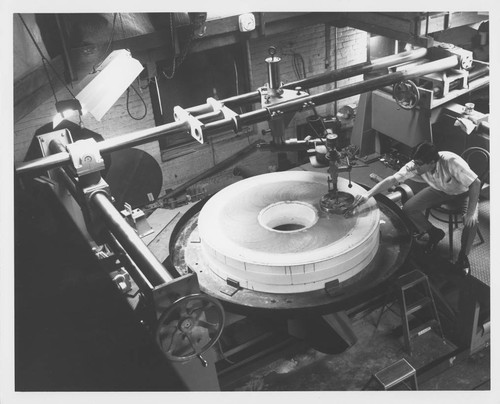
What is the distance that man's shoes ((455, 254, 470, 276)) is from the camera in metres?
5.04

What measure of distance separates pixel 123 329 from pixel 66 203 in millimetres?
1116

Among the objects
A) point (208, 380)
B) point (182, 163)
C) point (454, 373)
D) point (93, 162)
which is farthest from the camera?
point (182, 163)

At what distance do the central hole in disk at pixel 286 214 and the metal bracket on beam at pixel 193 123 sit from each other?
1.67 metres

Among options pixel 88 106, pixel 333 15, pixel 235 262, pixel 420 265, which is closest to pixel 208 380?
pixel 235 262

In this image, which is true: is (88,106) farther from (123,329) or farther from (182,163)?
(182,163)

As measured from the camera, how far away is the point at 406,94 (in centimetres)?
626

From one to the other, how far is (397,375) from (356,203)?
162 centimetres

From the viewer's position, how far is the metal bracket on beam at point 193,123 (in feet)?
12.2

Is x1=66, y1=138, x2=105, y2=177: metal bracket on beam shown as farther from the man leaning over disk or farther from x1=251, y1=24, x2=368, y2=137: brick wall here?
x1=251, y1=24, x2=368, y2=137: brick wall

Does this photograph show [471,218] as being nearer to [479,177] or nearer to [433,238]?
[433,238]

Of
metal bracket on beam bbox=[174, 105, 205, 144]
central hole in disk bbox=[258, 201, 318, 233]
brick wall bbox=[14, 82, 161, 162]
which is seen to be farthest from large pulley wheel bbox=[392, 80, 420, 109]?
brick wall bbox=[14, 82, 161, 162]

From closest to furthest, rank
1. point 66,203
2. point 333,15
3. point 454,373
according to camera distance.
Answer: point 66,203, point 454,373, point 333,15

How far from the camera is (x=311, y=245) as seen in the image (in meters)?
4.70

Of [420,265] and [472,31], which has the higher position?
[472,31]
